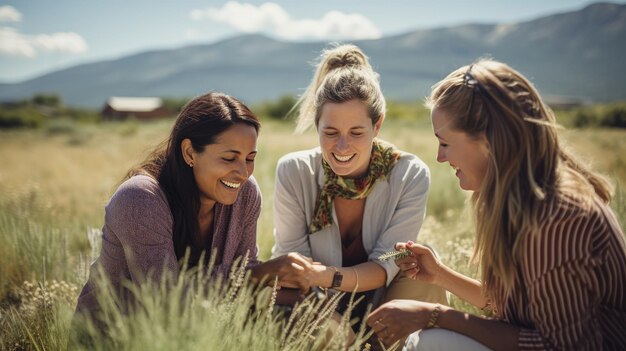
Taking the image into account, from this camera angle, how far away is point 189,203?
8.44 ft

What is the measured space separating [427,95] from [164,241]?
165 cm


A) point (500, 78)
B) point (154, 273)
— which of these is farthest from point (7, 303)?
point (500, 78)

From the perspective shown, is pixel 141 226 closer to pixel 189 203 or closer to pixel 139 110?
pixel 189 203

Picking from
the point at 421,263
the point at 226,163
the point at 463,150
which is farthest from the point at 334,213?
the point at 463,150

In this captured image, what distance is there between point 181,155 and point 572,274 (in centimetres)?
202

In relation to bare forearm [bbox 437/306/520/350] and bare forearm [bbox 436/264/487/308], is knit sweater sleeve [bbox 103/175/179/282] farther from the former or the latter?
bare forearm [bbox 436/264/487/308]

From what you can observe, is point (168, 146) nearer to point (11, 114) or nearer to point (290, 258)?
point (290, 258)

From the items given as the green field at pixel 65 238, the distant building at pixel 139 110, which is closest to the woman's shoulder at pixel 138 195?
the green field at pixel 65 238

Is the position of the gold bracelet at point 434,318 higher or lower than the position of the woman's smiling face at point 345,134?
lower

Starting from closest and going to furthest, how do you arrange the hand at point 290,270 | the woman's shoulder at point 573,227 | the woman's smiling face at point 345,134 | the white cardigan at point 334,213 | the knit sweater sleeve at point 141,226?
the woman's shoulder at point 573,227
the knit sweater sleeve at point 141,226
the hand at point 290,270
the woman's smiling face at point 345,134
the white cardigan at point 334,213

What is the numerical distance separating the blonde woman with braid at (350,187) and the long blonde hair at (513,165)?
1.08m

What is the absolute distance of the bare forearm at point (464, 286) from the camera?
7.98 ft

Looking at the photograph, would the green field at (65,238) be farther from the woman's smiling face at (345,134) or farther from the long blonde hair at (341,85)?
the long blonde hair at (341,85)

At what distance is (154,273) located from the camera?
2.33 metres
